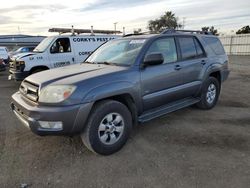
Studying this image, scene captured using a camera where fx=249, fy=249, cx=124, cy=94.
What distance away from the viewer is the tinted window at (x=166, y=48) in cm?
451

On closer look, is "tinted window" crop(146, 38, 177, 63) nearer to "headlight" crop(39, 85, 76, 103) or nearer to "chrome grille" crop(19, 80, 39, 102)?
"headlight" crop(39, 85, 76, 103)

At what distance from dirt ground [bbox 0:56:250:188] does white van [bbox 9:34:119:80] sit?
4139 millimetres

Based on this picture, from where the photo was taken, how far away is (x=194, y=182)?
10.0 ft

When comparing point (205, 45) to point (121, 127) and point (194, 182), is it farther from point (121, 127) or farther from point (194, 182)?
point (194, 182)

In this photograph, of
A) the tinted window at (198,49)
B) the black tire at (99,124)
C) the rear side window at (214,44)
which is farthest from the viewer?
the rear side window at (214,44)

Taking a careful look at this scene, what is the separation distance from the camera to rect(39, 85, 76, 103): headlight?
3.34 meters

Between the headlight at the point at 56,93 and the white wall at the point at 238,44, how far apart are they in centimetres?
2866

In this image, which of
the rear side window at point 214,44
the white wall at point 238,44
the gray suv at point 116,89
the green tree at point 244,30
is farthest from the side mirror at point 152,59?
the green tree at point 244,30

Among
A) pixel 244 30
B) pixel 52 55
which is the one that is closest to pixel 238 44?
pixel 244 30

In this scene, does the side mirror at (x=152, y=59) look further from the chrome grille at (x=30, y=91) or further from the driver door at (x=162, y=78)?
the chrome grille at (x=30, y=91)

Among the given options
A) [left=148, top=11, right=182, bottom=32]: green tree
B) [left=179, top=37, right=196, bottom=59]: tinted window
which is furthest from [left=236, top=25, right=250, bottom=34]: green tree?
[left=179, top=37, right=196, bottom=59]: tinted window

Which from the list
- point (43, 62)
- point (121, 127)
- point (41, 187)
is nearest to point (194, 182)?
point (121, 127)

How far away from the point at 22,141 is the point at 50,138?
0.47 m

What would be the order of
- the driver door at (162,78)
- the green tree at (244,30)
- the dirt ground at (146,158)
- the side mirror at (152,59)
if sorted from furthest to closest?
the green tree at (244,30) → the driver door at (162,78) → the side mirror at (152,59) → the dirt ground at (146,158)
